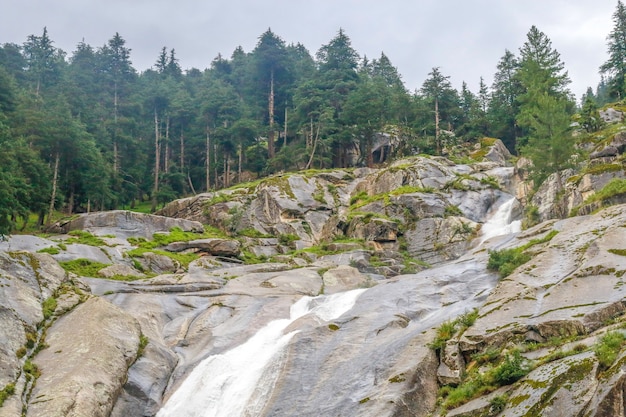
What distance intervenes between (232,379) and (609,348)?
42.8ft

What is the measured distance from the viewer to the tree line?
2301 inches

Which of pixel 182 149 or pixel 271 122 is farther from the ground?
pixel 271 122

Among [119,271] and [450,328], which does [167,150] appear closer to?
[119,271]

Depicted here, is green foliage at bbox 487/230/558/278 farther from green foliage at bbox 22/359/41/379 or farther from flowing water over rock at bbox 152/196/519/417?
green foliage at bbox 22/359/41/379

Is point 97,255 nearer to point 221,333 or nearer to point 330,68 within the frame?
point 221,333

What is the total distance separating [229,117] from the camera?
7594cm

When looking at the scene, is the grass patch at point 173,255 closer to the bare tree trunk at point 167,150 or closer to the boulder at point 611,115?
the bare tree trunk at point 167,150

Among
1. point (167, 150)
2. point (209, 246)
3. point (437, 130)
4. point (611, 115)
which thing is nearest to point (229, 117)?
point (167, 150)

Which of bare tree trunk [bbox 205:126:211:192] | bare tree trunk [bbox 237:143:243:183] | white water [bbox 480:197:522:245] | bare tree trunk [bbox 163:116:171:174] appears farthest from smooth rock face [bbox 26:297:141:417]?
bare tree trunk [bbox 163:116:171:174]

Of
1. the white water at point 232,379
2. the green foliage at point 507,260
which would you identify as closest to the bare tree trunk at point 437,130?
the green foliage at point 507,260

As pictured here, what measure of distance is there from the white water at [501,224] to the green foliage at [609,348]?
85.2ft

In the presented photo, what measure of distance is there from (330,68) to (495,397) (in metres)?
70.5

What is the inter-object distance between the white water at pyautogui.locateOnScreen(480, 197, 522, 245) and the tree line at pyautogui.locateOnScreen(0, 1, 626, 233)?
9.61 meters

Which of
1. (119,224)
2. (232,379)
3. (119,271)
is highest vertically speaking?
(119,224)
